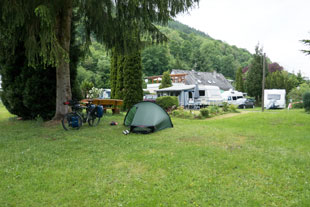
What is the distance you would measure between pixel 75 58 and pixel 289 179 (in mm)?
8995

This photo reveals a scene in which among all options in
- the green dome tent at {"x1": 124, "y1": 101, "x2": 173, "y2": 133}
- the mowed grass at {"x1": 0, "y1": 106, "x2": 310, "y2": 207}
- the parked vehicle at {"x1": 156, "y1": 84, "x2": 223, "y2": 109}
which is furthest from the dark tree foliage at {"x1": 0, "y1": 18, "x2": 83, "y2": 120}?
the parked vehicle at {"x1": 156, "y1": 84, "x2": 223, "y2": 109}

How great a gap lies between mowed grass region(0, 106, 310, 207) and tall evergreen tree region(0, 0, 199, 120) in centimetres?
249

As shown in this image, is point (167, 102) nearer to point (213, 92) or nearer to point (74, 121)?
point (213, 92)

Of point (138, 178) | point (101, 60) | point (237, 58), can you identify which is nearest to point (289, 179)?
point (138, 178)

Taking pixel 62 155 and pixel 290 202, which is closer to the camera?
pixel 290 202

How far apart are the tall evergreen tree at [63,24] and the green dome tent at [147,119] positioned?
2677mm

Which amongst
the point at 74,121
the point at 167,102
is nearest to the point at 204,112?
the point at 167,102

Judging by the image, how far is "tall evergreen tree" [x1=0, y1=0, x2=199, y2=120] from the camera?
6.33 metres

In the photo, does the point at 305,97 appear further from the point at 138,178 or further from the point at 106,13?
the point at 138,178

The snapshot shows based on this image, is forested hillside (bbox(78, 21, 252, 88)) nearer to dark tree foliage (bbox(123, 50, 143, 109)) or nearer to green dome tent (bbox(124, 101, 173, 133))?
dark tree foliage (bbox(123, 50, 143, 109))

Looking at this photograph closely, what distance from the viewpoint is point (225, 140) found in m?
6.23

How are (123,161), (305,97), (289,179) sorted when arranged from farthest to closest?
(305,97) → (123,161) → (289,179)

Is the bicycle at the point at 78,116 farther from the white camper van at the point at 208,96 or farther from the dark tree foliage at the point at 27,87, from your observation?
the white camper van at the point at 208,96

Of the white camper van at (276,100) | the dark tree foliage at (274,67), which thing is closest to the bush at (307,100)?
the white camper van at (276,100)
